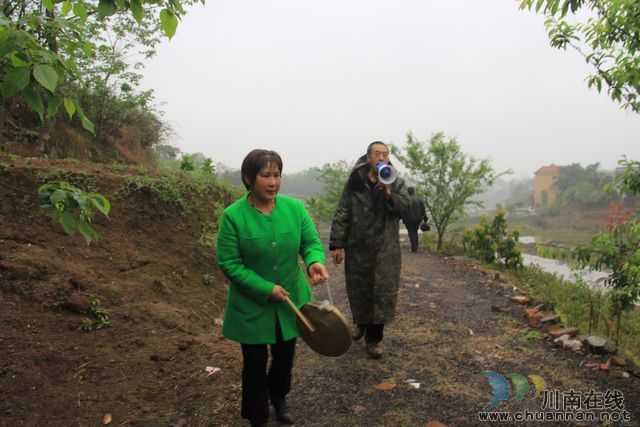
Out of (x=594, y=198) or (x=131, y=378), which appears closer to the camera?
(x=131, y=378)

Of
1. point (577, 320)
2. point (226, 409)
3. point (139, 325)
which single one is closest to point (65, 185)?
point (226, 409)

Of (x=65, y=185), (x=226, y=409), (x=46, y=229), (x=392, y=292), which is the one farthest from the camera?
(x=46, y=229)

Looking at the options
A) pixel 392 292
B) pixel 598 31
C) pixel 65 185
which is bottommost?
pixel 392 292

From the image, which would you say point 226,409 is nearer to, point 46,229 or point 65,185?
point 65,185

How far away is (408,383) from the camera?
3230 millimetres

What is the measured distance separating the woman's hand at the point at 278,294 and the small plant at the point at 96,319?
7.15 ft

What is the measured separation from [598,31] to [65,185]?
3.44 m

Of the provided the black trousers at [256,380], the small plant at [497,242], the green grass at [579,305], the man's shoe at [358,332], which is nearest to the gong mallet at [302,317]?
the black trousers at [256,380]

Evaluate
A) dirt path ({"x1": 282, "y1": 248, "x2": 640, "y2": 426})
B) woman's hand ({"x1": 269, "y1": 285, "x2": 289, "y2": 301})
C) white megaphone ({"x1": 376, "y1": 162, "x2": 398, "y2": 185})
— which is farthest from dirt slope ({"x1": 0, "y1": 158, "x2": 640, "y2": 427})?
white megaphone ({"x1": 376, "y1": 162, "x2": 398, "y2": 185})

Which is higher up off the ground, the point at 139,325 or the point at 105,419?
the point at 139,325

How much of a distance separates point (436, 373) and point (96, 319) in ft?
9.89

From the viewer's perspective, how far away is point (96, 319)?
12.1 ft

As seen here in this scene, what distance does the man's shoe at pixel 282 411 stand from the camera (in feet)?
8.91

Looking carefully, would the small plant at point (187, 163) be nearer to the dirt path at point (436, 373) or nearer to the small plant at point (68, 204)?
the dirt path at point (436, 373)
